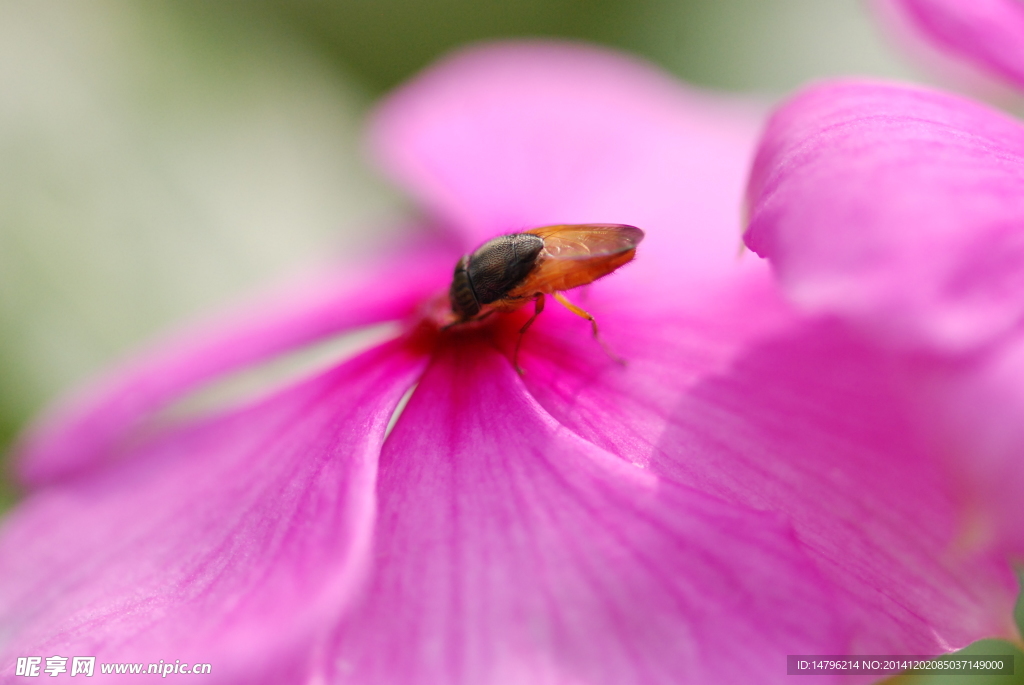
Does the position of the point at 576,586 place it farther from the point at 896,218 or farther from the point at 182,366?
the point at 182,366

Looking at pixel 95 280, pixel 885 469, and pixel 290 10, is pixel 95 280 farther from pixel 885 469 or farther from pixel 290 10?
pixel 885 469

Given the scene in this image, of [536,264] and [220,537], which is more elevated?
[536,264]

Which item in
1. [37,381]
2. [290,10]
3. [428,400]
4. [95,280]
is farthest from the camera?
[290,10]

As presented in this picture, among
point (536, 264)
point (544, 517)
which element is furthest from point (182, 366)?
point (544, 517)

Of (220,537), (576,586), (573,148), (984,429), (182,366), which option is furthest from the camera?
(573,148)

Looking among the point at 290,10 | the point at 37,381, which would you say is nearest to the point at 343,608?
the point at 37,381

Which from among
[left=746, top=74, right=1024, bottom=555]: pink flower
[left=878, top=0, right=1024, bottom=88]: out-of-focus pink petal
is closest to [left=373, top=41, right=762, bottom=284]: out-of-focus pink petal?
[left=878, top=0, right=1024, bottom=88]: out-of-focus pink petal

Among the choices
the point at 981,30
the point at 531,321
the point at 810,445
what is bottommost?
the point at 810,445
